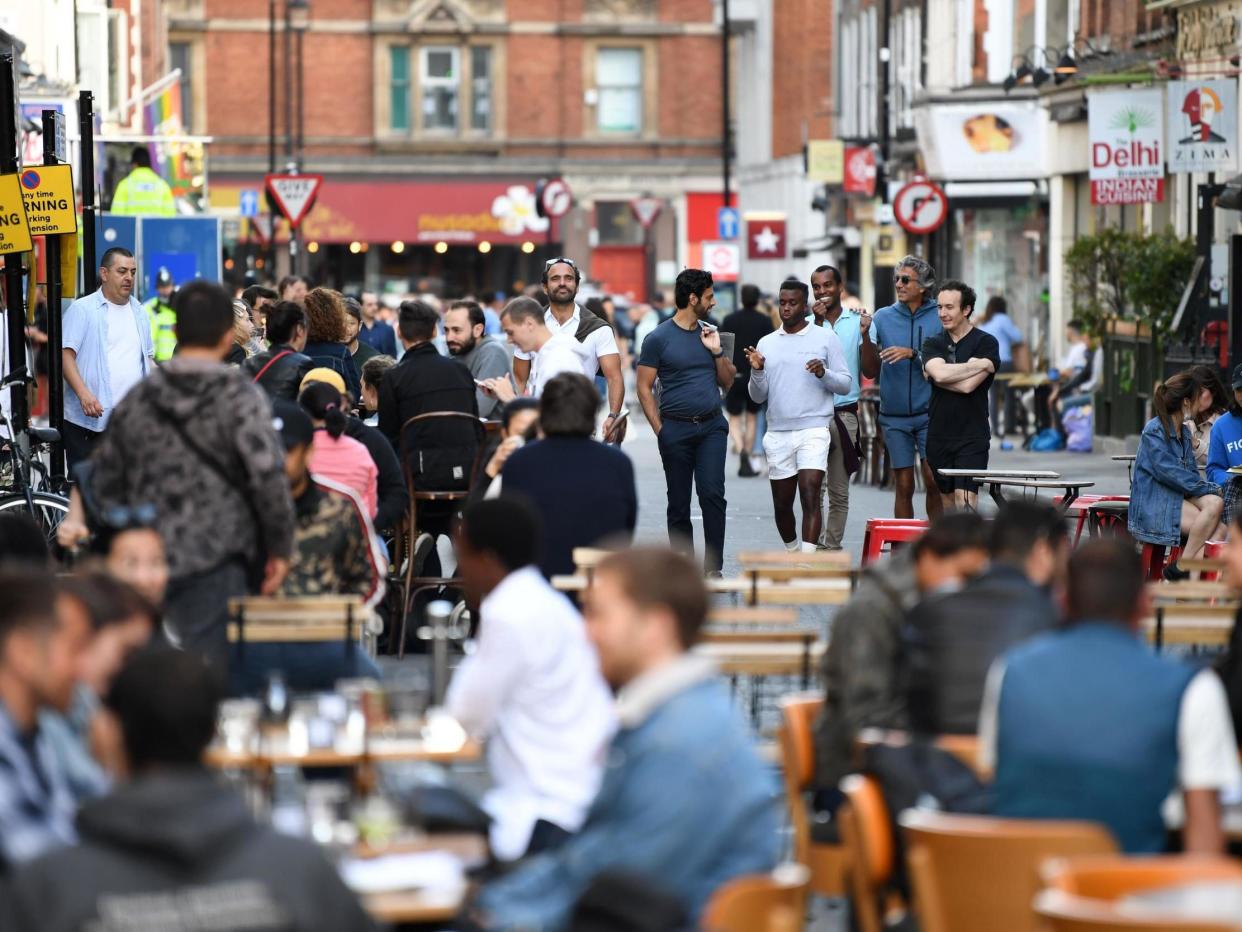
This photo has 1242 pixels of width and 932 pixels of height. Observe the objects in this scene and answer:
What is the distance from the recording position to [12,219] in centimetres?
1491

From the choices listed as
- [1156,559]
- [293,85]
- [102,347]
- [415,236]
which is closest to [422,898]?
[1156,559]

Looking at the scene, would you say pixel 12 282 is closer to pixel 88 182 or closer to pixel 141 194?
pixel 88 182

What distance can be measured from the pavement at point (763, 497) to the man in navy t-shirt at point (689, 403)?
1.03 ft

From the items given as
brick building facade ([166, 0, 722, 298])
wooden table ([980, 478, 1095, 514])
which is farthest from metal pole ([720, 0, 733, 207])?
wooden table ([980, 478, 1095, 514])

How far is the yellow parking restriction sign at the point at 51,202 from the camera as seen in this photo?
1580cm

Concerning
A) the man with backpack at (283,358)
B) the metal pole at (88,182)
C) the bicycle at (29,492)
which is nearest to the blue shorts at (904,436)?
the man with backpack at (283,358)

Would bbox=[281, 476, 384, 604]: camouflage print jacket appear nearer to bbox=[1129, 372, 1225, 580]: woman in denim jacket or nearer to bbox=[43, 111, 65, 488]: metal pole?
bbox=[1129, 372, 1225, 580]: woman in denim jacket

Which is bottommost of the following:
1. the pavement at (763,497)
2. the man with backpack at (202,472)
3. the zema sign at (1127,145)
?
the pavement at (763,497)

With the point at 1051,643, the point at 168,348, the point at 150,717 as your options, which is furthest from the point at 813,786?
the point at 168,348

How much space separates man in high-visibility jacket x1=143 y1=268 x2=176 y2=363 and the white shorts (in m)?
11.4

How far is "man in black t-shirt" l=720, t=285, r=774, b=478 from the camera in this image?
82.4ft

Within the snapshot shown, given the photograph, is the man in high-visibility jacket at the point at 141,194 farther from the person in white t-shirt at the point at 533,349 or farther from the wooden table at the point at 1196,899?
the wooden table at the point at 1196,899

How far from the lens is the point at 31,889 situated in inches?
177

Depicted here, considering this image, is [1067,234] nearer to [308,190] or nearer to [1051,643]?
[308,190]
